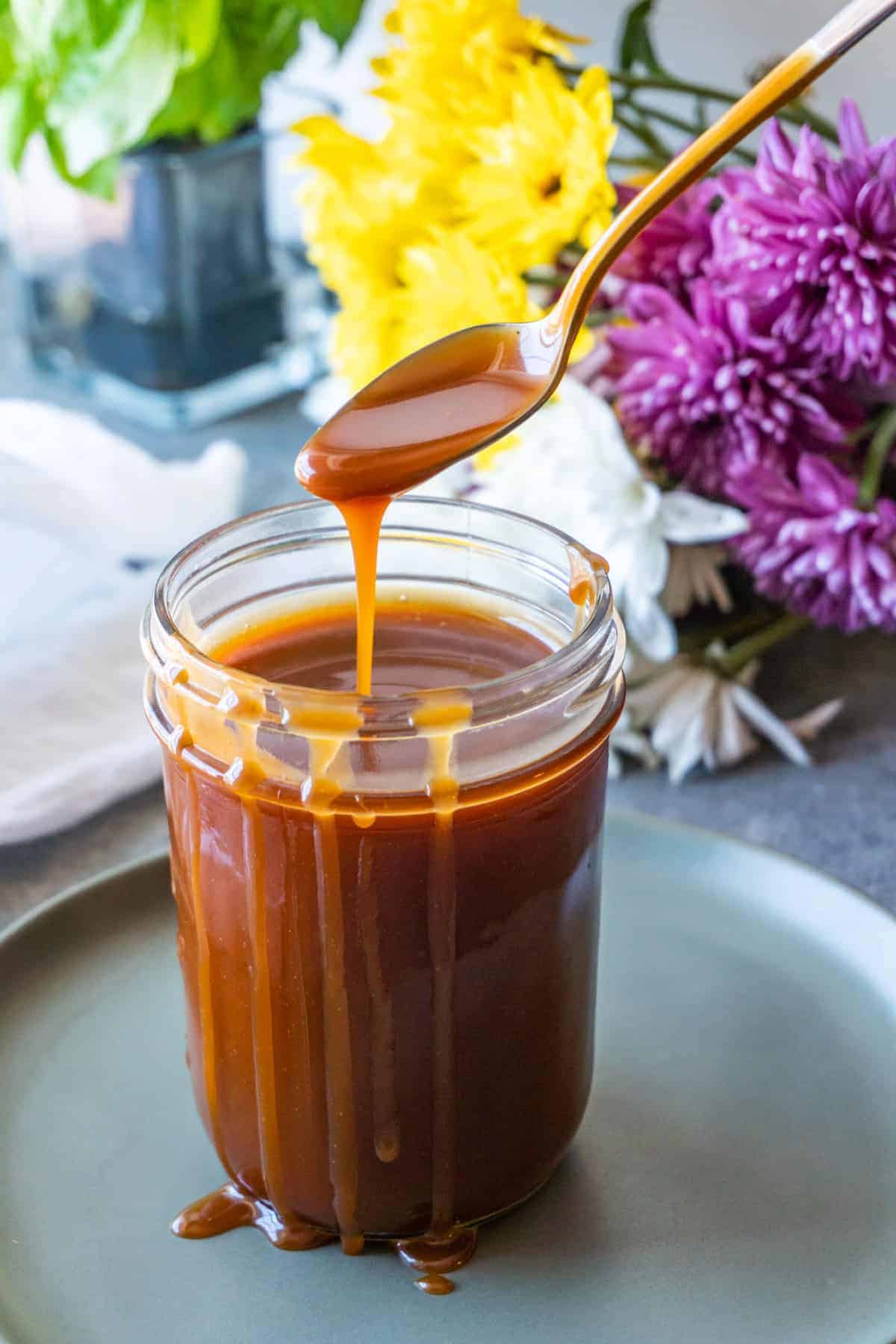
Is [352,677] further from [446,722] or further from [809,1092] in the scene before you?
[809,1092]

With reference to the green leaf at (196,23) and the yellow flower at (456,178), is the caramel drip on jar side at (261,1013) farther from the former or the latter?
the green leaf at (196,23)

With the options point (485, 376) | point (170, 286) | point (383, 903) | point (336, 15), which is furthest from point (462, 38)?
point (383, 903)

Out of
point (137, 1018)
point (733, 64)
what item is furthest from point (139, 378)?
point (137, 1018)

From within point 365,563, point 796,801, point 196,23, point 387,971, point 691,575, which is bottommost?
point 796,801

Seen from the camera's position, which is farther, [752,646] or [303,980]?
[752,646]

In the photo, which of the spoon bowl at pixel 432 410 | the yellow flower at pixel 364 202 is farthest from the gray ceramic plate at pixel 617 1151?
the yellow flower at pixel 364 202

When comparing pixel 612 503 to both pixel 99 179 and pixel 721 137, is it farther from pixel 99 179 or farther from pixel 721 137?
pixel 99 179

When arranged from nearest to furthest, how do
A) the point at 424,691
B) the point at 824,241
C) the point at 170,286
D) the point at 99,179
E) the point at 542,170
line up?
1. the point at 424,691
2. the point at 824,241
3. the point at 542,170
4. the point at 99,179
5. the point at 170,286

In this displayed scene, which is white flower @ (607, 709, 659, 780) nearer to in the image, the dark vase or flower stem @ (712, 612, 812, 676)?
flower stem @ (712, 612, 812, 676)
